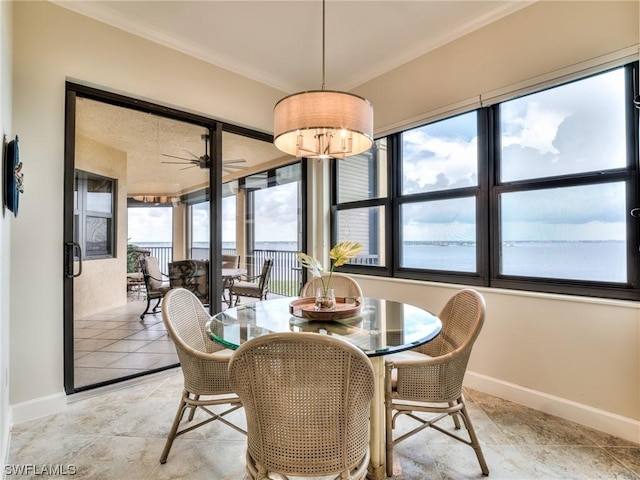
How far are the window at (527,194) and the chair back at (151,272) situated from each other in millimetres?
2249

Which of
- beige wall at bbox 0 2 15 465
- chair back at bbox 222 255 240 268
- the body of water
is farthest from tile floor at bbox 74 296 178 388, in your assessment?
chair back at bbox 222 255 240 268

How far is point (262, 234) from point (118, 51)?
2144mm

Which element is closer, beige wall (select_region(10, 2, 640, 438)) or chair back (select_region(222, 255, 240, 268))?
beige wall (select_region(10, 2, 640, 438))

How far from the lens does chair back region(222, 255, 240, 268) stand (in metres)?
3.44

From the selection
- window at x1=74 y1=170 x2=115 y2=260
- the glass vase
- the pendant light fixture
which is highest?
the pendant light fixture

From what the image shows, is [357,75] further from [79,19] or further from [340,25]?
[79,19]

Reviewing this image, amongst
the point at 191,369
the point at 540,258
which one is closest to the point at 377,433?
the point at 191,369

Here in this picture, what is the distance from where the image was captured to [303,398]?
3.56 ft

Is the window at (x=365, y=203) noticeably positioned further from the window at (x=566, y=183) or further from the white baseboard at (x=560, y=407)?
the white baseboard at (x=560, y=407)

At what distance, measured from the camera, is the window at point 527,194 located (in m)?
2.08

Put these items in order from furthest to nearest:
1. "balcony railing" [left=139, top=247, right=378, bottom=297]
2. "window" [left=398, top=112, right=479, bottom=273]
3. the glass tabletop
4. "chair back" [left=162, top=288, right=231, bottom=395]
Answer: "balcony railing" [left=139, top=247, right=378, bottom=297] → "window" [left=398, top=112, right=479, bottom=273] → "chair back" [left=162, top=288, right=231, bottom=395] → the glass tabletop

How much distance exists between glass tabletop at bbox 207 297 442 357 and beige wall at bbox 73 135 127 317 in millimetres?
1374

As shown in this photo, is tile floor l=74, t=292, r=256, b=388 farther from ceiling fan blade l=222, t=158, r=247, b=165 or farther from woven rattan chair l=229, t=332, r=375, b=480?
woven rattan chair l=229, t=332, r=375, b=480

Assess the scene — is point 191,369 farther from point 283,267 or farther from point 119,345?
point 283,267
